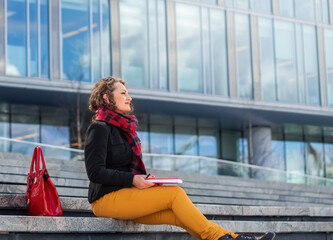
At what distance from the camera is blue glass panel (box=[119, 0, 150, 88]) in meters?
24.3

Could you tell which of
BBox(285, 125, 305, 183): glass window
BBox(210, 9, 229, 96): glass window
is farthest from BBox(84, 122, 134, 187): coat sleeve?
BBox(285, 125, 305, 183): glass window

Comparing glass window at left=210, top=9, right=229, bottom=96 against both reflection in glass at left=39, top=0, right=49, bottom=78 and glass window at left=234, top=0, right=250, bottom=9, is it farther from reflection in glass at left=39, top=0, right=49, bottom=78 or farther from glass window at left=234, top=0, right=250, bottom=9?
reflection in glass at left=39, top=0, right=49, bottom=78

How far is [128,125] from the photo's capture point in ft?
16.5

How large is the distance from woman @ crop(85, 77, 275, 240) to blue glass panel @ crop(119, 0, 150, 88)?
62.8 feet

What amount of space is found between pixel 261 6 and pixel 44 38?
1078cm

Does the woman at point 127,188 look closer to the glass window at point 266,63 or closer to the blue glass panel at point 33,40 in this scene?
the blue glass panel at point 33,40

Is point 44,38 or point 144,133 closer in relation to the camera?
point 44,38

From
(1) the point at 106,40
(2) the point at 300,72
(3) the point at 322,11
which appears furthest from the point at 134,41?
(3) the point at 322,11

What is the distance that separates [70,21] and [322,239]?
704 inches

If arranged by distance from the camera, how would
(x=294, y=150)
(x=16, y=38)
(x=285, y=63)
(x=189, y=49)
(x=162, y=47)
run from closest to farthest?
(x=16, y=38), (x=162, y=47), (x=189, y=49), (x=285, y=63), (x=294, y=150)

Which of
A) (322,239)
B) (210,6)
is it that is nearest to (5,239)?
(322,239)

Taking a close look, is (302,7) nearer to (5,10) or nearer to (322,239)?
(5,10)

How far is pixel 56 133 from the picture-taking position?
2577cm

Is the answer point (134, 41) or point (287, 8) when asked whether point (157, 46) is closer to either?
point (134, 41)
